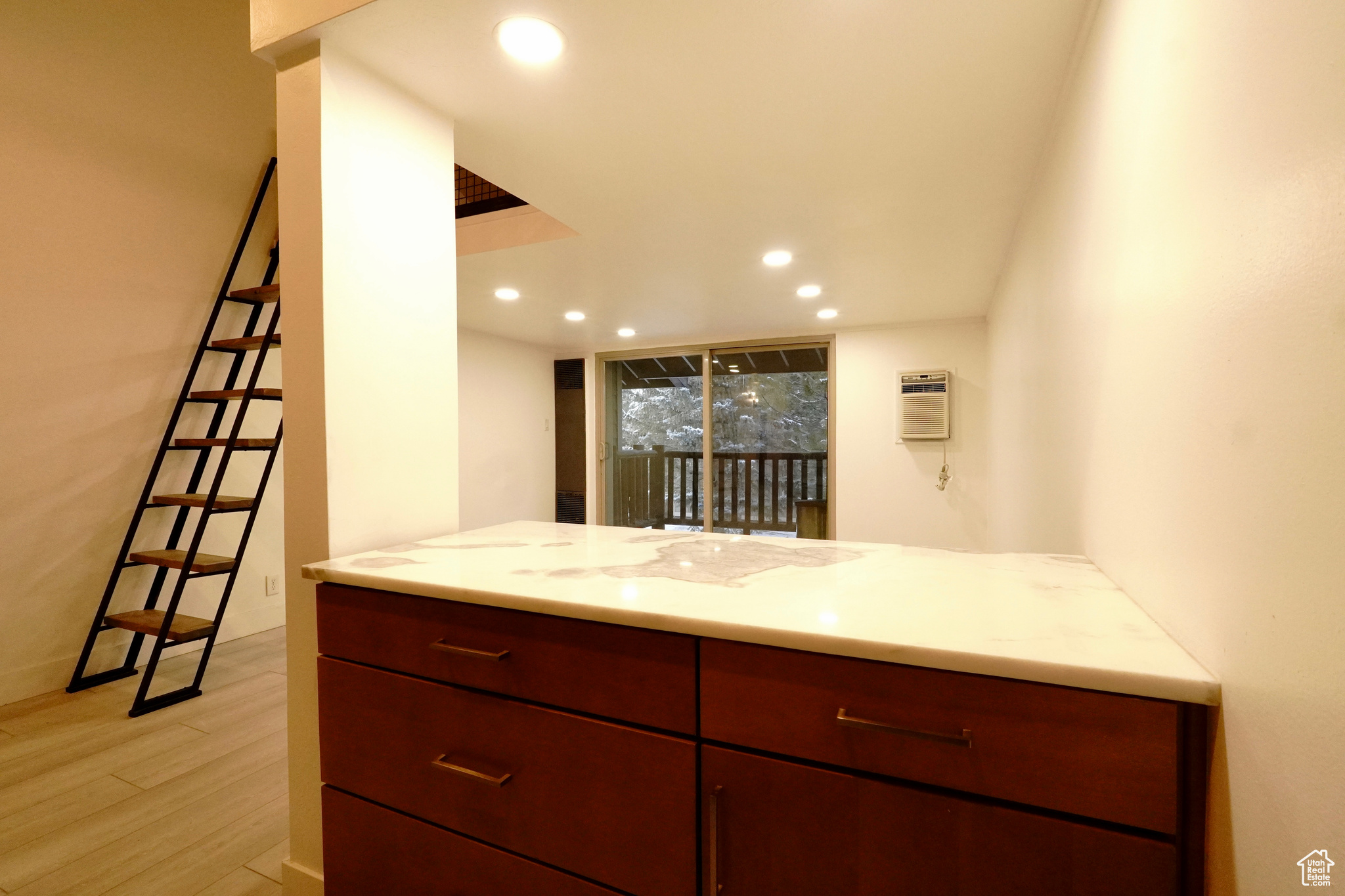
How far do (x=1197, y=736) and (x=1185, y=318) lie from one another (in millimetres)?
518

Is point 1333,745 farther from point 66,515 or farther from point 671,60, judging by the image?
point 66,515

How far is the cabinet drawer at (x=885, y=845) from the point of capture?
0.68 meters

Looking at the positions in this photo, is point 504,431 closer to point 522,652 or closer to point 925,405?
point 925,405

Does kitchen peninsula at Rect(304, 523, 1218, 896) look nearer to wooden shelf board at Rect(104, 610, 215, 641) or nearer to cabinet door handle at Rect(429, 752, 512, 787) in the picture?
cabinet door handle at Rect(429, 752, 512, 787)

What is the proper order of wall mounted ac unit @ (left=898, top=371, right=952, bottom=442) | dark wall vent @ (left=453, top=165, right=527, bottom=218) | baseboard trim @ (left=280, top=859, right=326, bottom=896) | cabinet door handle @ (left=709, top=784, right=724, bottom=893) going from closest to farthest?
1. cabinet door handle @ (left=709, top=784, right=724, bottom=893)
2. baseboard trim @ (left=280, top=859, right=326, bottom=896)
3. dark wall vent @ (left=453, top=165, right=527, bottom=218)
4. wall mounted ac unit @ (left=898, top=371, right=952, bottom=442)

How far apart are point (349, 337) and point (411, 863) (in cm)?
112

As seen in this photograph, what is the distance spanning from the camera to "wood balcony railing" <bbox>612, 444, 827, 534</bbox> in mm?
5277

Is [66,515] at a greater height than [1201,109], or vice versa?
[1201,109]

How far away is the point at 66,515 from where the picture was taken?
98.0 inches

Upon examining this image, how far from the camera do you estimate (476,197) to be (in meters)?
2.83

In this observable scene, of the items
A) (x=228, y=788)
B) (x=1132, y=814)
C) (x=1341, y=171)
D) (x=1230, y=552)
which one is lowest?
(x=228, y=788)

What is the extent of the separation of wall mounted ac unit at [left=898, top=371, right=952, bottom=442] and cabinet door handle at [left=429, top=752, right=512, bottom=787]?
414 centimetres

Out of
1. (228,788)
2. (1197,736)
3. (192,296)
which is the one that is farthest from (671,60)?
(192,296)

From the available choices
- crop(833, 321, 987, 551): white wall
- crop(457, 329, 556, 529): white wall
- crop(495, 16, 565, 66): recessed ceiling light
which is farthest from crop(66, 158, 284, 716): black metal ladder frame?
crop(833, 321, 987, 551): white wall
